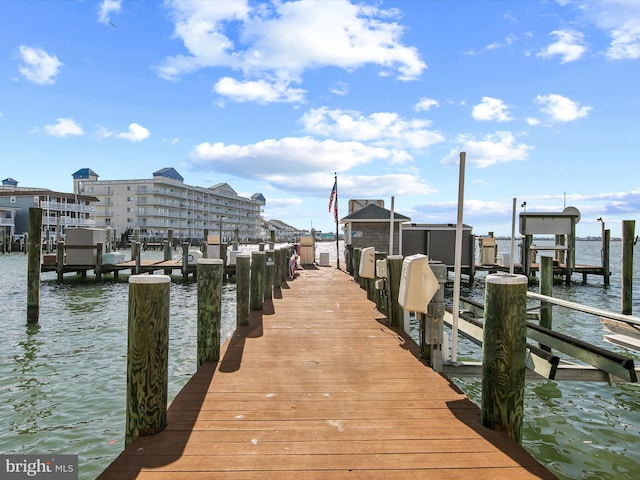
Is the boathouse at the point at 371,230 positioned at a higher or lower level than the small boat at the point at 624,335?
higher

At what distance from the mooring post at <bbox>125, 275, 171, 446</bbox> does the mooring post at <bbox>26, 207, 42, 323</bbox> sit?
11.9m

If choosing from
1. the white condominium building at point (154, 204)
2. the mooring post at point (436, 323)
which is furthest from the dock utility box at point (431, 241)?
the white condominium building at point (154, 204)

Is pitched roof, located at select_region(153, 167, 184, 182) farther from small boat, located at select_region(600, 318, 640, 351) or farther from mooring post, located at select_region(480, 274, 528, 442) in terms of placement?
mooring post, located at select_region(480, 274, 528, 442)

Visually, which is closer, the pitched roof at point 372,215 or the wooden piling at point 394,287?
the wooden piling at point 394,287

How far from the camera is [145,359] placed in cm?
373

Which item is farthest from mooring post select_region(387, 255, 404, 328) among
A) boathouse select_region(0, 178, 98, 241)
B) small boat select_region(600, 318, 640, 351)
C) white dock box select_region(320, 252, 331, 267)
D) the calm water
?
boathouse select_region(0, 178, 98, 241)

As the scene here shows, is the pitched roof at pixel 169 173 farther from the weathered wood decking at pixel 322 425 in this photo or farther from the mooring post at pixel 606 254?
the weathered wood decking at pixel 322 425

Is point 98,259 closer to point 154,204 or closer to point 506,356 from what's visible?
point 506,356

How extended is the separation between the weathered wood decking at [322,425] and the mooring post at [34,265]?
395 inches

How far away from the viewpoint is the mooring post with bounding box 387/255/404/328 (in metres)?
7.64

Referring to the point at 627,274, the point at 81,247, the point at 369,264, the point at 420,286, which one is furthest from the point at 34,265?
the point at 627,274

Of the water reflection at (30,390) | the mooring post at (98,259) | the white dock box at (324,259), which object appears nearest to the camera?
the water reflection at (30,390)

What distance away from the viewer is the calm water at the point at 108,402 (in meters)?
5.33

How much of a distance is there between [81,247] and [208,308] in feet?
72.7
